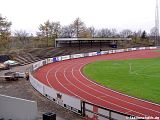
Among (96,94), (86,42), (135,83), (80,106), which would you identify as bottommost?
(96,94)

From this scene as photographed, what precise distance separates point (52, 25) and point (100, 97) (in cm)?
6960

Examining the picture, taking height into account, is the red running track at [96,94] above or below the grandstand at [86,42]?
below

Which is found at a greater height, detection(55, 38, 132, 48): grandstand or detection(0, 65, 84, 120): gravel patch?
detection(55, 38, 132, 48): grandstand

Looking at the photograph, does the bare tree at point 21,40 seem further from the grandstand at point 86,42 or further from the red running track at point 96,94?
the red running track at point 96,94

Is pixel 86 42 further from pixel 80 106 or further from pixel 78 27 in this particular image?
pixel 80 106

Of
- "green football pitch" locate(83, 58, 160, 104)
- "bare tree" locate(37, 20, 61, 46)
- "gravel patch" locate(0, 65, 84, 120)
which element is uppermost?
"bare tree" locate(37, 20, 61, 46)

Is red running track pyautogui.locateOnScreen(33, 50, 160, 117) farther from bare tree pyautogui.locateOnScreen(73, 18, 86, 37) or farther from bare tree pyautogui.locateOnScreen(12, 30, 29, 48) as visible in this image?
bare tree pyautogui.locateOnScreen(73, 18, 86, 37)

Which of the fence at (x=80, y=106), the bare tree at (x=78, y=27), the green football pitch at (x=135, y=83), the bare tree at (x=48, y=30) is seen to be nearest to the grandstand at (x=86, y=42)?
the bare tree at (x=48, y=30)

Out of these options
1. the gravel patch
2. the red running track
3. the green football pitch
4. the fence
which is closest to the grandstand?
the red running track

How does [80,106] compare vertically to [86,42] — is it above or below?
below

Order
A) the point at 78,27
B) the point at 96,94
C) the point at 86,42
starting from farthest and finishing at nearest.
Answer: the point at 78,27 < the point at 86,42 < the point at 96,94

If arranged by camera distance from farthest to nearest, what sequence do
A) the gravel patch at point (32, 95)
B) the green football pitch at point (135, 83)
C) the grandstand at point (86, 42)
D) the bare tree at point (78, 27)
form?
the bare tree at point (78, 27)
the grandstand at point (86, 42)
the green football pitch at point (135, 83)
the gravel patch at point (32, 95)

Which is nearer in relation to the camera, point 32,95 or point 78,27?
point 32,95

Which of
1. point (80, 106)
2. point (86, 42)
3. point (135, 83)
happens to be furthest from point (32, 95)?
point (86, 42)
